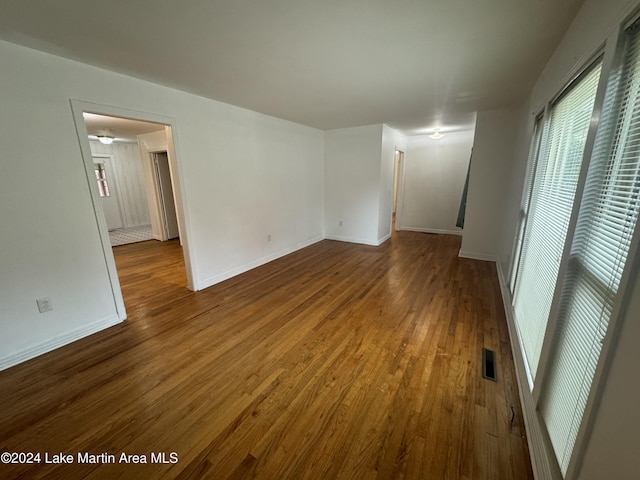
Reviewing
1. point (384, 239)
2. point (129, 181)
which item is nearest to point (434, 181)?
point (384, 239)

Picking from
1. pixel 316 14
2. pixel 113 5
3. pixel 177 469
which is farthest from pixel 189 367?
pixel 316 14

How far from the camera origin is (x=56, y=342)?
7.18 feet

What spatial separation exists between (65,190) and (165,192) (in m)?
3.93

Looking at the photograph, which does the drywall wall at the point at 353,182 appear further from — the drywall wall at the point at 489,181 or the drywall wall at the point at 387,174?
the drywall wall at the point at 489,181

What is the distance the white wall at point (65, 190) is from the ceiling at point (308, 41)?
8.1 inches

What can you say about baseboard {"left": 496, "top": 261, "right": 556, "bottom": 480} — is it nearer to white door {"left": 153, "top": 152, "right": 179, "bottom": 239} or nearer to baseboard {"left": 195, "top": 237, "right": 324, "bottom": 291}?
baseboard {"left": 195, "top": 237, "right": 324, "bottom": 291}

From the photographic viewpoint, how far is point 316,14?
4.97 ft

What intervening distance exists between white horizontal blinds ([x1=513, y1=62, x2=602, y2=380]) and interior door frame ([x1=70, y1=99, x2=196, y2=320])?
3.42 m

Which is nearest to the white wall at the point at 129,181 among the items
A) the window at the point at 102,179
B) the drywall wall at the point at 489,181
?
the window at the point at 102,179

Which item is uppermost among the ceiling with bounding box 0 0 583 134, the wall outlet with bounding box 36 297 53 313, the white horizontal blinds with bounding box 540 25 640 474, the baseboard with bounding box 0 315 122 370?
the ceiling with bounding box 0 0 583 134

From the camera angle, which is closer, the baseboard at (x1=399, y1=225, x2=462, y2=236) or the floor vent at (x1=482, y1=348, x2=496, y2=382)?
the floor vent at (x1=482, y1=348, x2=496, y2=382)

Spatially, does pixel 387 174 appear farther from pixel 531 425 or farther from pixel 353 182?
pixel 531 425

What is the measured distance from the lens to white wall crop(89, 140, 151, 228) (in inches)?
270

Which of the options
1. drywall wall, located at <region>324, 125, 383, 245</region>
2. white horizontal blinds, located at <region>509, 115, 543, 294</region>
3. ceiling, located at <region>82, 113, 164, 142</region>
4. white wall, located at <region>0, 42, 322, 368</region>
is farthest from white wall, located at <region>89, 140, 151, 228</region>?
white horizontal blinds, located at <region>509, 115, 543, 294</region>
